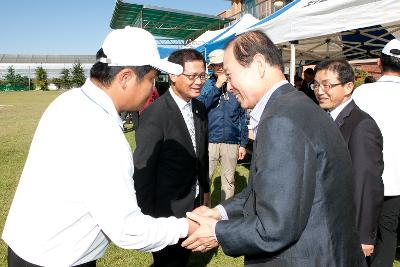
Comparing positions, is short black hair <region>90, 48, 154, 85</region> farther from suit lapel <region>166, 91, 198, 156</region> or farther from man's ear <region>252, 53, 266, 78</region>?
suit lapel <region>166, 91, 198, 156</region>

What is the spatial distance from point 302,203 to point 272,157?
22 centimetres

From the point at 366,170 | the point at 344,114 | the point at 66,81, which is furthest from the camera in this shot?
the point at 66,81

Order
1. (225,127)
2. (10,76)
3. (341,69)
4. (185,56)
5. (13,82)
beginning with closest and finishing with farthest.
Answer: (341,69)
(185,56)
(225,127)
(13,82)
(10,76)

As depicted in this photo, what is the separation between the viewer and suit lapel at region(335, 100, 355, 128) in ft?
9.02

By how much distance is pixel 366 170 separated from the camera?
2.58 m

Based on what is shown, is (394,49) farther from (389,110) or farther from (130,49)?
(130,49)

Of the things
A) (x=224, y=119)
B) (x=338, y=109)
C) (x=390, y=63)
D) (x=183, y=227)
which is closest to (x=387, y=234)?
(x=338, y=109)

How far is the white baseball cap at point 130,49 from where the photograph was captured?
1811mm

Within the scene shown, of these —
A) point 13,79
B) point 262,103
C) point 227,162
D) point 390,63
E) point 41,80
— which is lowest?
point 227,162

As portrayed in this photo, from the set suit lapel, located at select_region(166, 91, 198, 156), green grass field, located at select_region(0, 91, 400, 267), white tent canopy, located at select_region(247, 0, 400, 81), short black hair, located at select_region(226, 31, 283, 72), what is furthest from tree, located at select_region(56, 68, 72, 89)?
short black hair, located at select_region(226, 31, 283, 72)

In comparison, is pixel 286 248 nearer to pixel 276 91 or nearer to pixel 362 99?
pixel 276 91

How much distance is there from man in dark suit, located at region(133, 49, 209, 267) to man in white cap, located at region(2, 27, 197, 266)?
971mm

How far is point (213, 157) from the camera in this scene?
5.89 metres

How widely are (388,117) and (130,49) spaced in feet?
7.23
